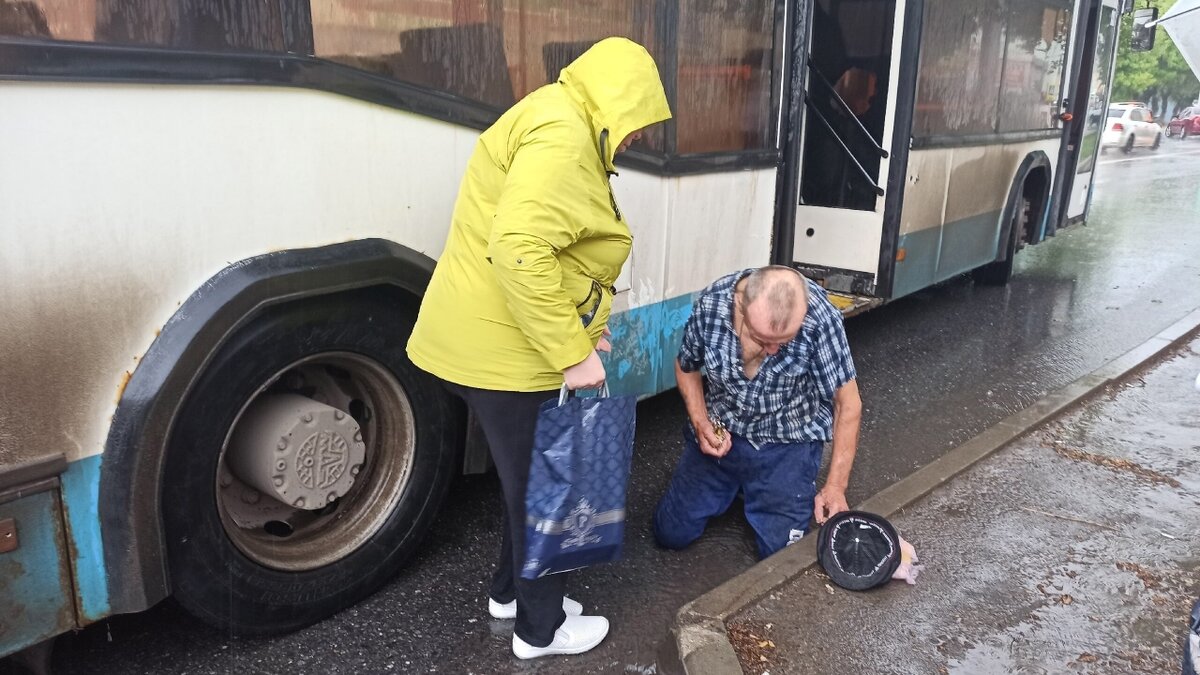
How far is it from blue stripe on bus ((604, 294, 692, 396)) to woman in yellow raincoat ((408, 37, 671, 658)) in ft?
3.88

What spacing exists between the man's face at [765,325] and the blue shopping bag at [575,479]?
0.58m

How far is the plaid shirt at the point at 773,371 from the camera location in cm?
308

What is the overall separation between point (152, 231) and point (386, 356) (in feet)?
2.64

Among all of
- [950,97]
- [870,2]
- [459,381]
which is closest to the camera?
[459,381]

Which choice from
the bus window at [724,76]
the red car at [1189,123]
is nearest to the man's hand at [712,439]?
the bus window at [724,76]

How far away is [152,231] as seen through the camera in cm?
222

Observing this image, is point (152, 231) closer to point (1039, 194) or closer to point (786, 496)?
point (786, 496)

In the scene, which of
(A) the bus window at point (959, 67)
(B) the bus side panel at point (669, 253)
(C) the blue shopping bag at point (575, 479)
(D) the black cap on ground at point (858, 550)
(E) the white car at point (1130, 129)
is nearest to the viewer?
(C) the blue shopping bag at point (575, 479)

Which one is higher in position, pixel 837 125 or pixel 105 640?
pixel 837 125

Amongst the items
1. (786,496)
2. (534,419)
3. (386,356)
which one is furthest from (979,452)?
(386,356)

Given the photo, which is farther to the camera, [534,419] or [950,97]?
[950,97]

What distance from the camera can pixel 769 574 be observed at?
296 centimetres

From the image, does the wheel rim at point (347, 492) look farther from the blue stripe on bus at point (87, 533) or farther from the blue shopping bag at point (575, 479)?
the blue shopping bag at point (575, 479)

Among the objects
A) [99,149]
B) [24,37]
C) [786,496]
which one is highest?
[24,37]
